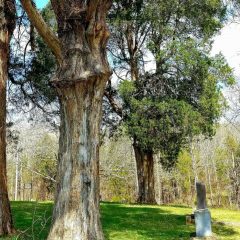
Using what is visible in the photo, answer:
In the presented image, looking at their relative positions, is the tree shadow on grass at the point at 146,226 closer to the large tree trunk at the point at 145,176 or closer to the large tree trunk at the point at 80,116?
the large tree trunk at the point at 80,116

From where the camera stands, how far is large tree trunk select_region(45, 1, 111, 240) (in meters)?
Result: 7.12

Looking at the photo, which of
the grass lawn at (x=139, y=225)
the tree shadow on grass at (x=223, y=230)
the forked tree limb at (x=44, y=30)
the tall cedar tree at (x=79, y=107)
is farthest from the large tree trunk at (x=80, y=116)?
the tree shadow on grass at (x=223, y=230)

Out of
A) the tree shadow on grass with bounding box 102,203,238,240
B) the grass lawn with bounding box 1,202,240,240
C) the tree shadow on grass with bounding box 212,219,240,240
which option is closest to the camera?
the grass lawn with bounding box 1,202,240,240

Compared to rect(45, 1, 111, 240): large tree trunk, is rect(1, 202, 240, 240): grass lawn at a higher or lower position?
lower

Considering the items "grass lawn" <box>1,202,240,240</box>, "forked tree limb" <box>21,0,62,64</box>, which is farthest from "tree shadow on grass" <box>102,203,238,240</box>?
"forked tree limb" <box>21,0,62,64</box>

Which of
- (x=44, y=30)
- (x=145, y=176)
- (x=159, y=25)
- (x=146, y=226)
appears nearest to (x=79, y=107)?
(x=44, y=30)

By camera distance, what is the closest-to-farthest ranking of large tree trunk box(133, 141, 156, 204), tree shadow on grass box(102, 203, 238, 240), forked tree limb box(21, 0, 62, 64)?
forked tree limb box(21, 0, 62, 64) → tree shadow on grass box(102, 203, 238, 240) → large tree trunk box(133, 141, 156, 204)

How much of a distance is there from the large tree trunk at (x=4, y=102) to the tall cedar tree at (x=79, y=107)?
2.31 m

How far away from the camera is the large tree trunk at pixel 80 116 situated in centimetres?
712

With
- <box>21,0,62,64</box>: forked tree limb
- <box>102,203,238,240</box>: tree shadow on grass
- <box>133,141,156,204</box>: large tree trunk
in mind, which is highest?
<box>21,0,62,64</box>: forked tree limb

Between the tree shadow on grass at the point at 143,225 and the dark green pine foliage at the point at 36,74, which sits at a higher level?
the dark green pine foliage at the point at 36,74

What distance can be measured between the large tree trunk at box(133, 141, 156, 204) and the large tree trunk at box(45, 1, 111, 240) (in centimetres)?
1324

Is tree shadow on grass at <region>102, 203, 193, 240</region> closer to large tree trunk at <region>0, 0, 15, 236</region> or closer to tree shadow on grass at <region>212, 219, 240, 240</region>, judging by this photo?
tree shadow on grass at <region>212, 219, 240, 240</region>

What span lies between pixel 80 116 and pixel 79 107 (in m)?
0.16
